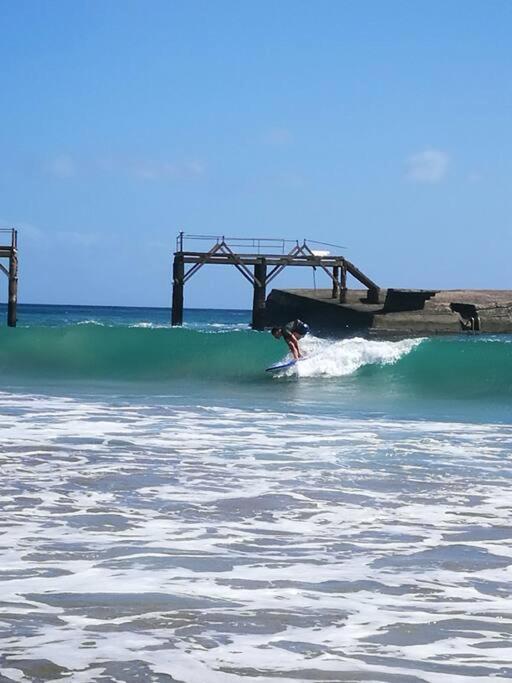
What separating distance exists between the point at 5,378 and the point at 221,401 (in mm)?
6576

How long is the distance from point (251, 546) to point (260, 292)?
35.8 meters

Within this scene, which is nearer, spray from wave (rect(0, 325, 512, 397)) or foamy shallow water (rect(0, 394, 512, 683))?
foamy shallow water (rect(0, 394, 512, 683))

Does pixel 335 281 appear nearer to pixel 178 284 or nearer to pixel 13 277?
pixel 178 284

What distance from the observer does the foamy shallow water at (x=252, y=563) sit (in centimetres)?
426

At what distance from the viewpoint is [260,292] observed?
41.8 m

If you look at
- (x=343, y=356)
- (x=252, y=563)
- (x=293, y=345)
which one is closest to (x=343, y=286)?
(x=343, y=356)

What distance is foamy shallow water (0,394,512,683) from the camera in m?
4.26

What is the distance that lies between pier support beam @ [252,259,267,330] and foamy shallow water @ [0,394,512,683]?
3087 cm

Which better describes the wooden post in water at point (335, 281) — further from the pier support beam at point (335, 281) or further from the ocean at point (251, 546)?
the ocean at point (251, 546)

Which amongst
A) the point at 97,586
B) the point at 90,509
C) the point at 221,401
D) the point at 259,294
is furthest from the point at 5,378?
the point at 259,294

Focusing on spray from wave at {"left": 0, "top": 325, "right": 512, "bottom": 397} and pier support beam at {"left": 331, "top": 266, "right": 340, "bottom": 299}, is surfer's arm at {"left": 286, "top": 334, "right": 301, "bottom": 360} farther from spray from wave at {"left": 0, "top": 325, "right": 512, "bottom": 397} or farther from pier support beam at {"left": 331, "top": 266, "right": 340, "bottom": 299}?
pier support beam at {"left": 331, "top": 266, "right": 340, "bottom": 299}

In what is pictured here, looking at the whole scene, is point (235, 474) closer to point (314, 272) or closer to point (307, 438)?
point (307, 438)

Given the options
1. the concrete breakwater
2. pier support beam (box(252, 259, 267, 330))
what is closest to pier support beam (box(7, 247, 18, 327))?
pier support beam (box(252, 259, 267, 330))

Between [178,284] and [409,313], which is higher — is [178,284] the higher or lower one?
the higher one
